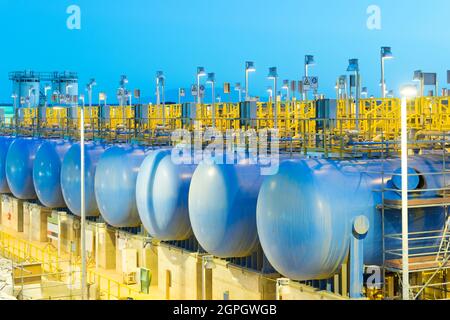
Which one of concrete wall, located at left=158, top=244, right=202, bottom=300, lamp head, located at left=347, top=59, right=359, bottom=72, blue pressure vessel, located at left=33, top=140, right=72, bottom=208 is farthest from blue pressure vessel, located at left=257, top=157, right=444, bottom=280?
blue pressure vessel, located at left=33, top=140, right=72, bottom=208

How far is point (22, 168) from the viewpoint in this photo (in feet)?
104

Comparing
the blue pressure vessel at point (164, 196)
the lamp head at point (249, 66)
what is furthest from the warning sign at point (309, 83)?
the blue pressure vessel at point (164, 196)

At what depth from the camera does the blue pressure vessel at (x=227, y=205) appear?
668 inches

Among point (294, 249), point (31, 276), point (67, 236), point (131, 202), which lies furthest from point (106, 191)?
point (294, 249)

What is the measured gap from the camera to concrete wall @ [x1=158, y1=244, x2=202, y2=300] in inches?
815

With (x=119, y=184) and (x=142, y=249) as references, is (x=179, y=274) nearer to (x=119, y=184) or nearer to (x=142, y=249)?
(x=142, y=249)

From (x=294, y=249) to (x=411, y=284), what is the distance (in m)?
2.69

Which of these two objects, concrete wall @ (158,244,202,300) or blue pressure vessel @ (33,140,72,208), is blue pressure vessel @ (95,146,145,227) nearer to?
concrete wall @ (158,244,202,300)

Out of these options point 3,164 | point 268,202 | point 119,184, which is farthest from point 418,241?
point 3,164

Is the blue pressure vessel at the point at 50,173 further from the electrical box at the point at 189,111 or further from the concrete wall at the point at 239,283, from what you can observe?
the concrete wall at the point at 239,283

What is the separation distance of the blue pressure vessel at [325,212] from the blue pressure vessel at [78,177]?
11821mm

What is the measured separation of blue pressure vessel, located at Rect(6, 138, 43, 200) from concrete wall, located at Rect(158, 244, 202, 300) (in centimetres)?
1108
